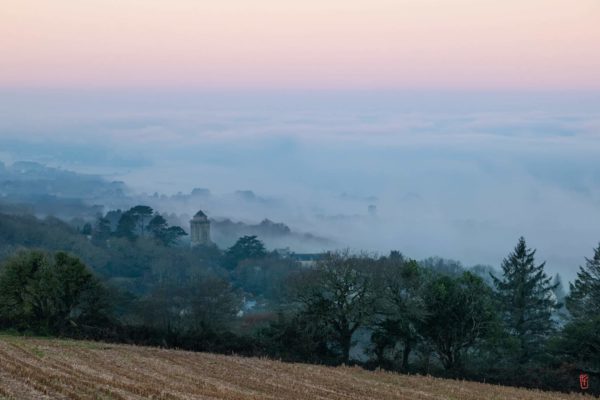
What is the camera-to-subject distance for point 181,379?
77.7 ft

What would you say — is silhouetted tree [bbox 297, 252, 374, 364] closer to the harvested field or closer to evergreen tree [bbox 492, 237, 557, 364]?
the harvested field

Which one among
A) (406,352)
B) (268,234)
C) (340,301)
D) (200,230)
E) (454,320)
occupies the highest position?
(268,234)

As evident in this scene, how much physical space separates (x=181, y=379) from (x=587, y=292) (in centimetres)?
3837

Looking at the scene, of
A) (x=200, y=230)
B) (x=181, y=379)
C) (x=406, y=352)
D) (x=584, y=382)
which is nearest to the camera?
(x=181, y=379)

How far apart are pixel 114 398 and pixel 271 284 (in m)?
77.4

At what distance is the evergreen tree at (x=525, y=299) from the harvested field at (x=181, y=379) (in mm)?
24487

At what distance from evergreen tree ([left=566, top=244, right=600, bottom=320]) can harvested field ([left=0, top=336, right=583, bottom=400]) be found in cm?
2324

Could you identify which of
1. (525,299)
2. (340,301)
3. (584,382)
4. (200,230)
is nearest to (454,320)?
(340,301)

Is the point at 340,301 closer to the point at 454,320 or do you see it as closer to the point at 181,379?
the point at 454,320

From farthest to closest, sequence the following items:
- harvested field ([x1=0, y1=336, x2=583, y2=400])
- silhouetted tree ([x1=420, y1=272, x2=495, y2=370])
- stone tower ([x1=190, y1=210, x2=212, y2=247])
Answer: stone tower ([x1=190, y1=210, x2=212, y2=247]) → silhouetted tree ([x1=420, y1=272, x2=495, y2=370]) → harvested field ([x1=0, y1=336, x2=583, y2=400])

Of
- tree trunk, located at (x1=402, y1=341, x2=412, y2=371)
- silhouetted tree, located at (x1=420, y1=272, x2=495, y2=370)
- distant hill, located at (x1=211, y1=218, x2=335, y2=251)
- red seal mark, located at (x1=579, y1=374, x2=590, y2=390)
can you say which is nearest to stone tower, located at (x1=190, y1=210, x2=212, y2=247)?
distant hill, located at (x1=211, y1=218, x2=335, y2=251)

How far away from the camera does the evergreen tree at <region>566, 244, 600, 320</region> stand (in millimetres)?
50241

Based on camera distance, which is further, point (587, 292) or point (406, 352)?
point (587, 292)

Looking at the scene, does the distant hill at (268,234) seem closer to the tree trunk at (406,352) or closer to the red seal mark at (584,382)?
the tree trunk at (406,352)
